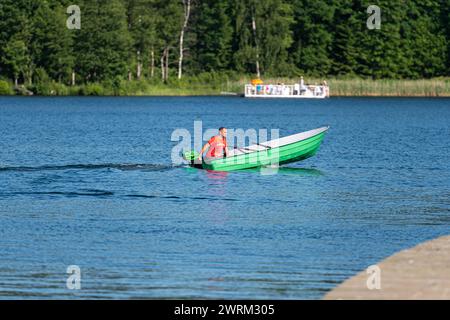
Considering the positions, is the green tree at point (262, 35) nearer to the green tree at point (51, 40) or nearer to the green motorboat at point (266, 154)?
the green tree at point (51, 40)

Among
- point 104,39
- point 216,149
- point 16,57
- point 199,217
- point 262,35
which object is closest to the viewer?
point 199,217

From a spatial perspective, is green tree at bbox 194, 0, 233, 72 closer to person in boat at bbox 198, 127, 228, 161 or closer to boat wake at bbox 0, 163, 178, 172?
boat wake at bbox 0, 163, 178, 172

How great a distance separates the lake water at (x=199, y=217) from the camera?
19.2m

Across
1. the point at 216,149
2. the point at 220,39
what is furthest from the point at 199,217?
the point at 220,39

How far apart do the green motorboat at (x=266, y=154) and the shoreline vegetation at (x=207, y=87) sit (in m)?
80.2

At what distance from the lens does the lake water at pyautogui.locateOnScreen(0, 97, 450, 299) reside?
19.2m

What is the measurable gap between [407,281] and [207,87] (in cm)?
11044

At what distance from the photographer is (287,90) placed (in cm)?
12681

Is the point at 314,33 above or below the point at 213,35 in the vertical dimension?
above

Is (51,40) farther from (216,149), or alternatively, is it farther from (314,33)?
(216,149)

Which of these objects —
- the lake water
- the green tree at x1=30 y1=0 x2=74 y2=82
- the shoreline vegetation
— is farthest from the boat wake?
the shoreline vegetation

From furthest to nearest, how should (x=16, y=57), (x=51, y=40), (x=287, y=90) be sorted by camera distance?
1. (x=287, y=90)
2. (x=51, y=40)
3. (x=16, y=57)

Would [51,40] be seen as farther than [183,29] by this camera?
No
